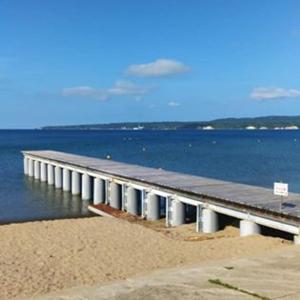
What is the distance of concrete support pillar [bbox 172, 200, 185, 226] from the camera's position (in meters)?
18.0

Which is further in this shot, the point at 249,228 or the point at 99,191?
the point at 99,191

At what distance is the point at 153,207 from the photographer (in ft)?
64.6

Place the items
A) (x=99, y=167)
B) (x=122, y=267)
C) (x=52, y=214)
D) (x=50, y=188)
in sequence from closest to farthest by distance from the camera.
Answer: (x=122, y=267) < (x=52, y=214) < (x=99, y=167) < (x=50, y=188)

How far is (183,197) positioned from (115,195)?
584cm

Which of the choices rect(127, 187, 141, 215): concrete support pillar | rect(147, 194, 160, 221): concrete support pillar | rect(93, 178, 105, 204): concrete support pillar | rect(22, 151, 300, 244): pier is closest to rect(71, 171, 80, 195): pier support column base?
rect(22, 151, 300, 244): pier

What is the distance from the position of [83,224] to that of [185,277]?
11449mm

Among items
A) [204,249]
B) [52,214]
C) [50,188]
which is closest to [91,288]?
[204,249]

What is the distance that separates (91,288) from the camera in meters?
6.86

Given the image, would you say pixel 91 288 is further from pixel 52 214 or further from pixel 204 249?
pixel 52 214

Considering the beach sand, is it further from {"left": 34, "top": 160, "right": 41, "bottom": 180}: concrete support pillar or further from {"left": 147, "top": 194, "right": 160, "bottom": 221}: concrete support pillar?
{"left": 34, "top": 160, "right": 41, "bottom": 180}: concrete support pillar

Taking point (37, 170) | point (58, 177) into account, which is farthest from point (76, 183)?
point (37, 170)

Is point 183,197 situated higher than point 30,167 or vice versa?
point 183,197

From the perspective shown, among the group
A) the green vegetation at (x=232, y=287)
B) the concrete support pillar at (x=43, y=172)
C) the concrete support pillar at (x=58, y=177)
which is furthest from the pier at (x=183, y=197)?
the green vegetation at (x=232, y=287)

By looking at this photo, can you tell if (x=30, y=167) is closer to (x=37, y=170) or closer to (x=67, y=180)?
(x=37, y=170)
